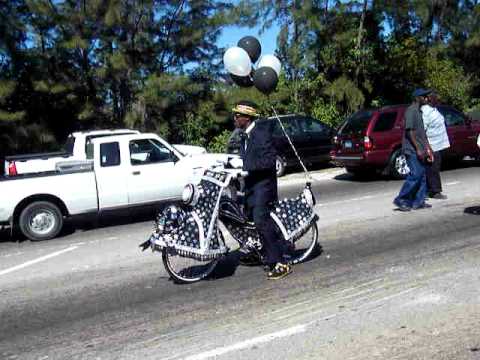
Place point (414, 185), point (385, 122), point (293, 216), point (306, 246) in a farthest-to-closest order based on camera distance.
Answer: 1. point (385, 122)
2. point (414, 185)
3. point (306, 246)
4. point (293, 216)

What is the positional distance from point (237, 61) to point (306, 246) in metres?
5.35

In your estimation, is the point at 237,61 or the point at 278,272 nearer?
the point at 278,272

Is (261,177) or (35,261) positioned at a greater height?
(261,177)

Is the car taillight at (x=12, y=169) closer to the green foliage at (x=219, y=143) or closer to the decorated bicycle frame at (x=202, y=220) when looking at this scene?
the decorated bicycle frame at (x=202, y=220)

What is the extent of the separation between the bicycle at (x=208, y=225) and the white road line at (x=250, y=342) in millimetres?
1486

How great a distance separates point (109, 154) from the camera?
34.6 feet

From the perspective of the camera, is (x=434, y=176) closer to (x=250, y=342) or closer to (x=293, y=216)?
(x=293, y=216)

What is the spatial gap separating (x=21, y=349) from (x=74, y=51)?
14.5m

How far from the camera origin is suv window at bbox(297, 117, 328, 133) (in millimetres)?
17609

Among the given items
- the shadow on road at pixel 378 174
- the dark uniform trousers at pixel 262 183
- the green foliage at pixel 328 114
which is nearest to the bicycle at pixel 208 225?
the dark uniform trousers at pixel 262 183

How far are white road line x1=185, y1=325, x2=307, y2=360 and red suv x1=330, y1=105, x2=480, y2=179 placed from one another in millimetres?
9338

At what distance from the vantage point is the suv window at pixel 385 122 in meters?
14.1

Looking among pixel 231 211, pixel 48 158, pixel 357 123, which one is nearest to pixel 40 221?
pixel 48 158

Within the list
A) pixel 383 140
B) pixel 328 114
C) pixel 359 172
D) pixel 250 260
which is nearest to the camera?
pixel 250 260
